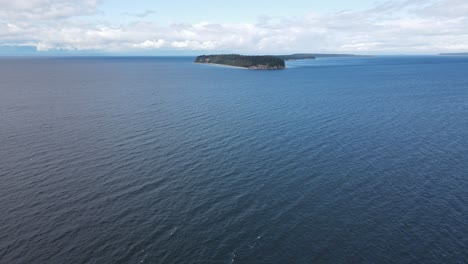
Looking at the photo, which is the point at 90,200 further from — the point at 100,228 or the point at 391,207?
the point at 391,207


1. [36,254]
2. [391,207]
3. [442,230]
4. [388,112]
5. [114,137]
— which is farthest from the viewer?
[388,112]

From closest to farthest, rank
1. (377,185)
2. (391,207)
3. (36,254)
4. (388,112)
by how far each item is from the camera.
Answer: (36,254) < (391,207) < (377,185) < (388,112)

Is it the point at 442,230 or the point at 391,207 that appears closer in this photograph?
the point at 442,230

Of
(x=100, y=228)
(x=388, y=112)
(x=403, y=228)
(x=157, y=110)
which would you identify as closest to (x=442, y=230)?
(x=403, y=228)

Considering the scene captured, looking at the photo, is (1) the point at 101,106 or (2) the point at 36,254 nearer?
(2) the point at 36,254

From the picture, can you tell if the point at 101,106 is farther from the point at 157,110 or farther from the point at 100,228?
the point at 100,228

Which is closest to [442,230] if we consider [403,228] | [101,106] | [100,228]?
[403,228]

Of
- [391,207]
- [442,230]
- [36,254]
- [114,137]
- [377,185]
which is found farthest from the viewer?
[114,137]
